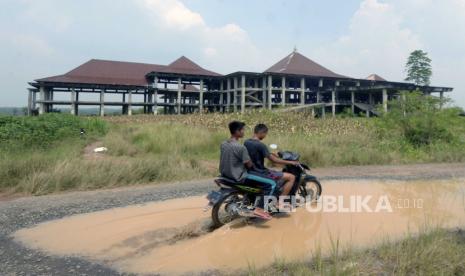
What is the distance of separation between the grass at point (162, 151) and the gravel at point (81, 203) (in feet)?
2.16

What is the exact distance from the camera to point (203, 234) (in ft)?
16.9

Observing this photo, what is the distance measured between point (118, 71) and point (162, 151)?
38.2 m

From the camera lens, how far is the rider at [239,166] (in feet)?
16.7

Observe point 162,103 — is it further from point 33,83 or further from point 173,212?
point 173,212

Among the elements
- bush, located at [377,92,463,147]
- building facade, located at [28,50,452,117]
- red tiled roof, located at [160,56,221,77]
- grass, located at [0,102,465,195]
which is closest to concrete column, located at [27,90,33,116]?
building facade, located at [28,50,452,117]

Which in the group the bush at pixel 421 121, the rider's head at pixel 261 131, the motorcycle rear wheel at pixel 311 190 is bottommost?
the motorcycle rear wheel at pixel 311 190

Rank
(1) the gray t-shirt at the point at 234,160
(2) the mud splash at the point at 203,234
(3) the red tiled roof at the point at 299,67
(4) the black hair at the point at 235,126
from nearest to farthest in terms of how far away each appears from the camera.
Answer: (2) the mud splash at the point at 203,234
(1) the gray t-shirt at the point at 234,160
(4) the black hair at the point at 235,126
(3) the red tiled roof at the point at 299,67

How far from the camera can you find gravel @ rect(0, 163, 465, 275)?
4.00m

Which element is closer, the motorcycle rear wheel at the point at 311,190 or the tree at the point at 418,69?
the motorcycle rear wheel at the point at 311,190

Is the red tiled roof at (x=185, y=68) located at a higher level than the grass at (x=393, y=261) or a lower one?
higher

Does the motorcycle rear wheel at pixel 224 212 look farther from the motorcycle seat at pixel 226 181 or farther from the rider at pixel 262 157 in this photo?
the rider at pixel 262 157

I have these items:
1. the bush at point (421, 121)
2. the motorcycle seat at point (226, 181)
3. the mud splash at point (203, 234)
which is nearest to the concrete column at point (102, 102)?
the bush at point (421, 121)

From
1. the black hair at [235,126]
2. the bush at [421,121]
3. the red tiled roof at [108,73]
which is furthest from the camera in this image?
the red tiled roof at [108,73]

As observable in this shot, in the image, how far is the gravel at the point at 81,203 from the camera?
4.00m
